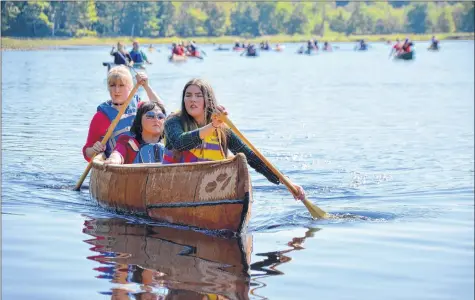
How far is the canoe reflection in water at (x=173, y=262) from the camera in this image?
6891 mm

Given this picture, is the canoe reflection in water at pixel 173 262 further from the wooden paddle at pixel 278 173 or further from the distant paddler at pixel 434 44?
the distant paddler at pixel 434 44

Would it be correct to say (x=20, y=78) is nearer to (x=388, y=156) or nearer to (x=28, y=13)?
(x=388, y=156)

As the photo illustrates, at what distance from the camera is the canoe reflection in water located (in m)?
6.89

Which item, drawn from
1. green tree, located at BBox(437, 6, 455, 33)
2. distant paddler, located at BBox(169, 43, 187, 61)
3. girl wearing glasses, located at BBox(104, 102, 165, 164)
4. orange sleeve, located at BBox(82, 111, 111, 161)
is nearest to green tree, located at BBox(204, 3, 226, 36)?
green tree, located at BBox(437, 6, 455, 33)

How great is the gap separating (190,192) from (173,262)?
48.7 inches

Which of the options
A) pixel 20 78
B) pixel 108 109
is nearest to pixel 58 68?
pixel 20 78

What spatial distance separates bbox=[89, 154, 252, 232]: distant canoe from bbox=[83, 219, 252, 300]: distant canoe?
0.14 meters

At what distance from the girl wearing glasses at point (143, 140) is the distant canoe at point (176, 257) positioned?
78cm

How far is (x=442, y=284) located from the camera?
285 inches

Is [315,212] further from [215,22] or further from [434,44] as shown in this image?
[215,22]

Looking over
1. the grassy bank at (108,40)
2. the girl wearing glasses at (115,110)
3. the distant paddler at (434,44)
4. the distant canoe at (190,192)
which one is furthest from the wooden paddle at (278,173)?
the distant paddler at (434,44)

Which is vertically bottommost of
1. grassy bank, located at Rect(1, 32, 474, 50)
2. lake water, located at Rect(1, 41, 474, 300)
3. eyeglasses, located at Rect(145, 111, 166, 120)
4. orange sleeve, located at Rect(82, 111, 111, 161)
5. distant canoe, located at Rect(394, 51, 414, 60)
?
grassy bank, located at Rect(1, 32, 474, 50)

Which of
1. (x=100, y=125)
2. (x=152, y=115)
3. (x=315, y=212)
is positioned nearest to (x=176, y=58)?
(x=100, y=125)

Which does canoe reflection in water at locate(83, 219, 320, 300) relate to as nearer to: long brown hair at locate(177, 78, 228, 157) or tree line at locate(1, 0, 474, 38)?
long brown hair at locate(177, 78, 228, 157)
